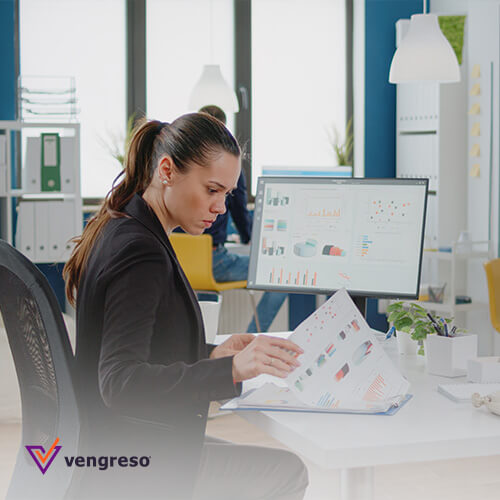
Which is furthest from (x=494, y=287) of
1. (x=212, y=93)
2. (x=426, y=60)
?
(x=212, y=93)

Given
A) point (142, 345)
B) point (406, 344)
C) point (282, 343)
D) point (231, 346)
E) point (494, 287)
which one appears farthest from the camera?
point (494, 287)

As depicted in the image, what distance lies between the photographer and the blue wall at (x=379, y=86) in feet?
17.9

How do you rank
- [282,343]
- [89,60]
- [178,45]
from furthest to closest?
[178,45], [89,60], [282,343]

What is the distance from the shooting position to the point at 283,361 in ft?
4.34

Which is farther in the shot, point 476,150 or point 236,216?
point 476,150

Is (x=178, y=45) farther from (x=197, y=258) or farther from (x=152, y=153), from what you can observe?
(x=152, y=153)

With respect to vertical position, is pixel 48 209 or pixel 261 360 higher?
pixel 48 209

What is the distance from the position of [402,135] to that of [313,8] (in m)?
1.09

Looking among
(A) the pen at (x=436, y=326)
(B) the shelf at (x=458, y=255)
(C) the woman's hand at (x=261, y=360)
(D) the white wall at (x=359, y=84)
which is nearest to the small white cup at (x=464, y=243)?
(B) the shelf at (x=458, y=255)

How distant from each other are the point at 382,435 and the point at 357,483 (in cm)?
26

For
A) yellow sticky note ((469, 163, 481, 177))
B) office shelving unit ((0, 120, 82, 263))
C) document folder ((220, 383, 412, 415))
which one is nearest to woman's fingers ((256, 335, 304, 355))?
document folder ((220, 383, 412, 415))

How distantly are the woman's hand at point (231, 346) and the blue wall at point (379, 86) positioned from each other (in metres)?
3.89

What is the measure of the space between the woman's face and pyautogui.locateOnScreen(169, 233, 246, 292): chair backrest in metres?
Result: 2.55

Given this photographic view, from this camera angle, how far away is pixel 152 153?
1.49 metres
